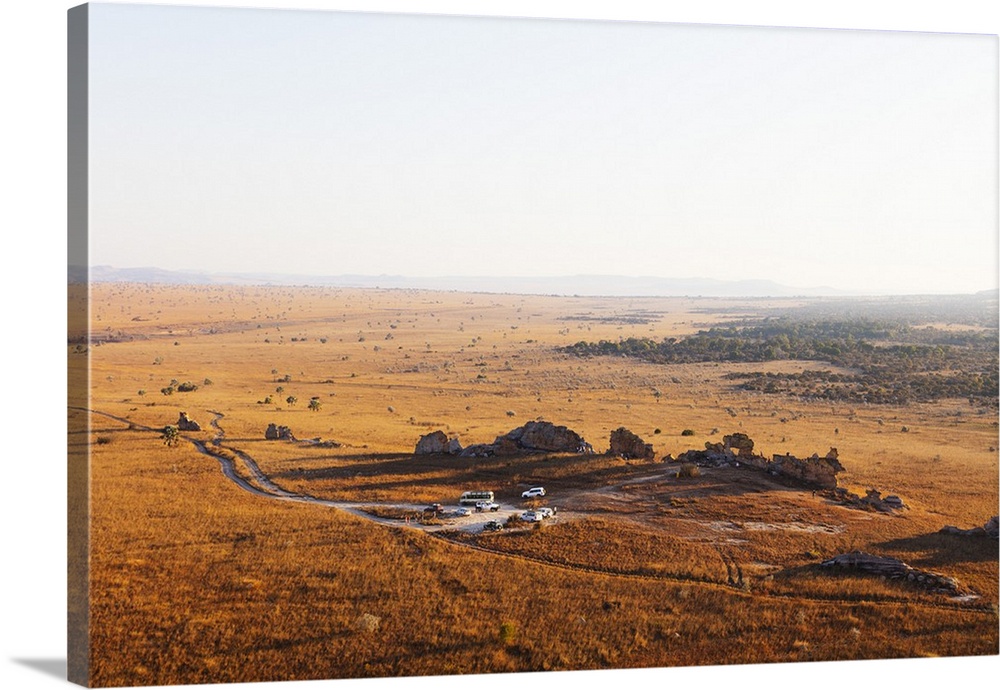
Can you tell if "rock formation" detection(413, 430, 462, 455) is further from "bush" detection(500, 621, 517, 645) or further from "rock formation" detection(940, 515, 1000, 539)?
"rock formation" detection(940, 515, 1000, 539)

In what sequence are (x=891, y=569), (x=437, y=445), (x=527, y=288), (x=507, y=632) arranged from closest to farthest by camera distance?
(x=507, y=632)
(x=891, y=569)
(x=527, y=288)
(x=437, y=445)

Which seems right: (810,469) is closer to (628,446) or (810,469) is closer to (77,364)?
(628,446)

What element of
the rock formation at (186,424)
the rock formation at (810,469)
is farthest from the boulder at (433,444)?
the rock formation at (810,469)

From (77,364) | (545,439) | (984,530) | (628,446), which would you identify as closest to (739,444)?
(628,446)

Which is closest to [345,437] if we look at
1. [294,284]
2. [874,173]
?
[294,284]

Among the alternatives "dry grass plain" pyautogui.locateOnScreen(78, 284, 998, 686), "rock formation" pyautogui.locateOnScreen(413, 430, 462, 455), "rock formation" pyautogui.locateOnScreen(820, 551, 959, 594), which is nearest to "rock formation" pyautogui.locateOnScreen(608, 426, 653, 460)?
"dry grass plain" pyautogui.locateOnScreen(78, 284, 998, 686)

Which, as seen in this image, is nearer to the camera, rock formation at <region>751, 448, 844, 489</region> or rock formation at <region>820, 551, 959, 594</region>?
rock formation at <region>820, 551, 959, 594</region>
